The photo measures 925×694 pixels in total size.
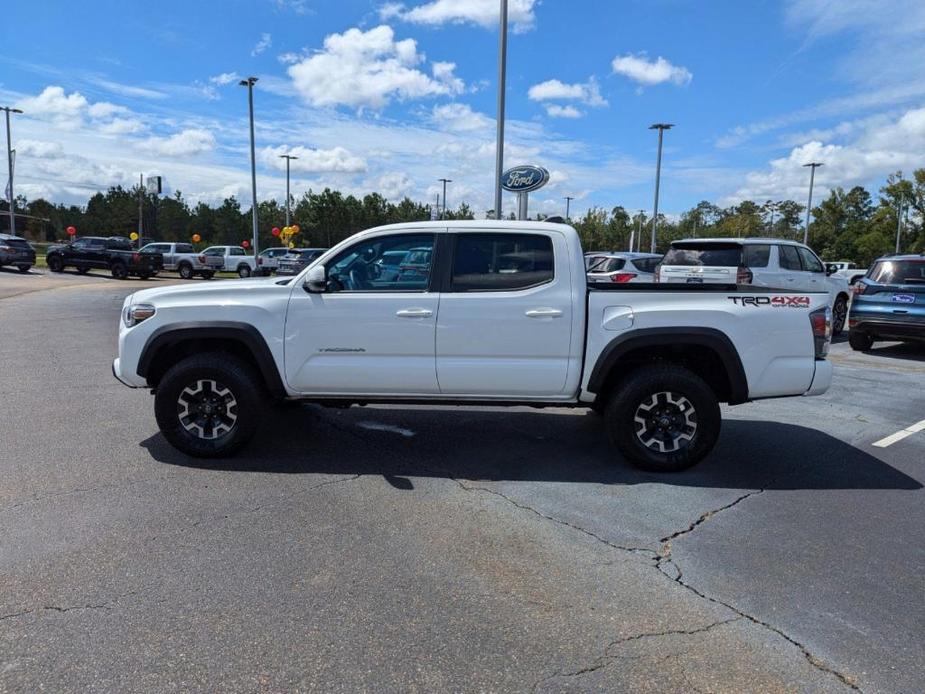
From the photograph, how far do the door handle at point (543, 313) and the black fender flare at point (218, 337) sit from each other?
76.9 inches

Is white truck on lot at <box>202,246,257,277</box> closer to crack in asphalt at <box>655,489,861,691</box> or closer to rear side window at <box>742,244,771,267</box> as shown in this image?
rear side window at <box>742,244,771,267</box>

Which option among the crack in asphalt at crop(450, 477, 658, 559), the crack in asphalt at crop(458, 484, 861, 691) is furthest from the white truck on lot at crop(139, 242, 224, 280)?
the crack in asphalt at crop(458, 484, 861, 691)

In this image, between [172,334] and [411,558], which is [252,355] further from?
[411,558]

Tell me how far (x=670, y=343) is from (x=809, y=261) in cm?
942

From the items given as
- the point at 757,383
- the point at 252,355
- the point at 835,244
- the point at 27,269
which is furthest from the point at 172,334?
the point at 835,244

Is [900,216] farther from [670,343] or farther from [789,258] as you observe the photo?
[670,343]

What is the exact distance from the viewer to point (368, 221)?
68125 mm

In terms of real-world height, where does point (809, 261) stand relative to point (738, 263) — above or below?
above

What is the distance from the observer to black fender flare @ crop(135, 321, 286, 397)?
16.8 ft

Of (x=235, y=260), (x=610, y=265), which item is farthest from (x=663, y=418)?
(x=235, y=260)

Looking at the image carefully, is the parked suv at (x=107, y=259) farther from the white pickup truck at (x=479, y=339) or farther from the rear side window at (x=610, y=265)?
the white pickup truck at (x=479, y=339)

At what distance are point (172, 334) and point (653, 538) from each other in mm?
3711

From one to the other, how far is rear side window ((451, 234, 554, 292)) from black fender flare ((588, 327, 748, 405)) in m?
0.71

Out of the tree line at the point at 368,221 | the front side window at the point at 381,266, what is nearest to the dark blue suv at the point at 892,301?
the front side window at the point at 381,266
